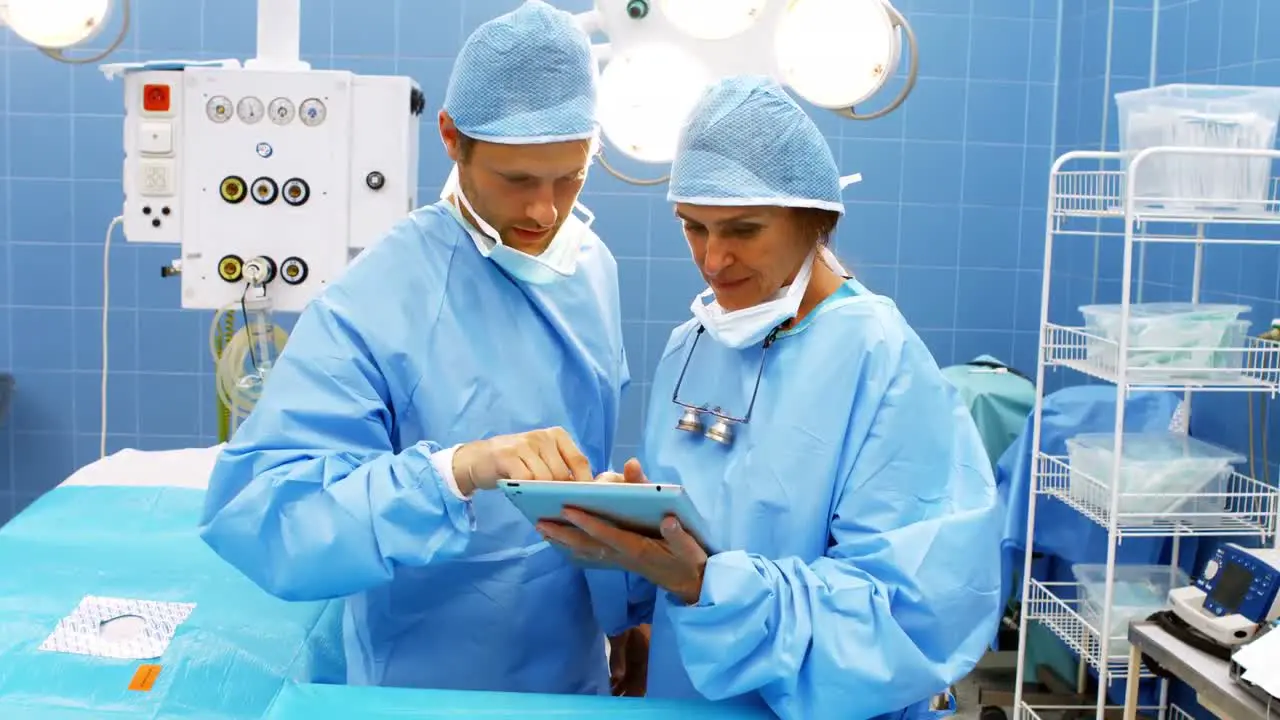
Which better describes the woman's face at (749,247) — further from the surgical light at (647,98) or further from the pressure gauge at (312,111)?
the pressure gauge at (312,111)

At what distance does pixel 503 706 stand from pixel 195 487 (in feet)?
4.64

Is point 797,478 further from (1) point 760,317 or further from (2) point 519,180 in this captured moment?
(2) point 519,180

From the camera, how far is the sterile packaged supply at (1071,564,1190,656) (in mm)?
3018

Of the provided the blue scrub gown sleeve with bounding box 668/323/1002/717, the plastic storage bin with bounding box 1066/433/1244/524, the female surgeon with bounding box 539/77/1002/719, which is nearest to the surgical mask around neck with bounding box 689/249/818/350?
the female surgeon with bounding box 539/77/1002/719

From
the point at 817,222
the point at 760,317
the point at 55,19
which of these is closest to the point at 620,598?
the point at 760,317

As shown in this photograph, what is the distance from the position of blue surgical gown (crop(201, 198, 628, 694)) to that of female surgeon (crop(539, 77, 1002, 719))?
0.57 ft

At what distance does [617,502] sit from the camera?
49.2 inches

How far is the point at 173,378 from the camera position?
4.16m

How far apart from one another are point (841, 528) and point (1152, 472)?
1.79 meters

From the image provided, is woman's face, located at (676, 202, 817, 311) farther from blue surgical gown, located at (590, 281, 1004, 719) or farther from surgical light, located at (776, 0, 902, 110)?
surgical light, located at (776, 0, 902, 110)

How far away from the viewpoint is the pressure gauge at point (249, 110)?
2441 mm

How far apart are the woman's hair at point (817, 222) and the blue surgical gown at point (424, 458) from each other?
14.3 inches

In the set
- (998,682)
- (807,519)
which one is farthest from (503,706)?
(998,682)

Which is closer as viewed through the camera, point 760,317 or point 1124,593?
point 760,317
